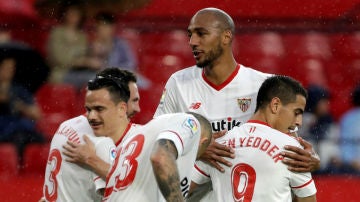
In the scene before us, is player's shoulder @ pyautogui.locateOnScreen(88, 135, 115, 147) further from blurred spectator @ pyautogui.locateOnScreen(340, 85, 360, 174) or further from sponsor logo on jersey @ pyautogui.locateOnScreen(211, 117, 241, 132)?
blurred spectator @ pyautogui.locateOnScreen(340, 85, 360, 174)

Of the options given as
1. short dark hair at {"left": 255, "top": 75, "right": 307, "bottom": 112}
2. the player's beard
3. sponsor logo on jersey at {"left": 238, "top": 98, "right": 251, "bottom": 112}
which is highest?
the player's beard

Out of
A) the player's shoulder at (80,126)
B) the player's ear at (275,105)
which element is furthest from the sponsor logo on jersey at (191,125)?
the player's shoulder at (80,126)

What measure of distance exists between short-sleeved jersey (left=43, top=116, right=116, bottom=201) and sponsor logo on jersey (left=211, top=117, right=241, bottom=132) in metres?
0.66

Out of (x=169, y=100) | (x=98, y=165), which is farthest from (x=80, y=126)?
(x=169, y=100)

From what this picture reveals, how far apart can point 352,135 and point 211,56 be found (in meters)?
3.94

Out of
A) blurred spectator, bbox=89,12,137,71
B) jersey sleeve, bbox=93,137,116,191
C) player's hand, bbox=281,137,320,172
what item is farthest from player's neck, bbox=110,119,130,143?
blurred spectator, bbox=89,12,137,71

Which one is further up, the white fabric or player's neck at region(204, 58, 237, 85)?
player's neck at region(204, 58, 237, 85)

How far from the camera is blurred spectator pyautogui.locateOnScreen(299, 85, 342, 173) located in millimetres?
8062

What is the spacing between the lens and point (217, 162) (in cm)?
460

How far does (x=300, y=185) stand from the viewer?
4.48m

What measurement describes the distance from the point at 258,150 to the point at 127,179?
72 cm

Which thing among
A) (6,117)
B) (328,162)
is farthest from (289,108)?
(6,117)

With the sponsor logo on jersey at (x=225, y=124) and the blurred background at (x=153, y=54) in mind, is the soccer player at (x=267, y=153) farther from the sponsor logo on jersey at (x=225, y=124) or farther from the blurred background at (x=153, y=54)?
the blurred background at (x=153, y=54)

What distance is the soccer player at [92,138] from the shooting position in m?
4.96
